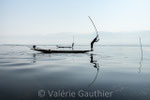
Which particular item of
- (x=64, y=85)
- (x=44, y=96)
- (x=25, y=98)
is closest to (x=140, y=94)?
(x=64, y=85)

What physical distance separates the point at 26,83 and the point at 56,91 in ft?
9.88

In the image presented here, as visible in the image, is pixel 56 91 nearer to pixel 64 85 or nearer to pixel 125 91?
pixel 64 85

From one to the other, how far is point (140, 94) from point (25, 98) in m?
6.81

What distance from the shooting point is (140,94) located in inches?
369

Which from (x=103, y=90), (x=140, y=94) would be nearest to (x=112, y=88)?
(x=103, y=90)

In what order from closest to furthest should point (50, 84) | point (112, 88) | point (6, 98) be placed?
point (6, 98), point (112, 88), point (50, 84)

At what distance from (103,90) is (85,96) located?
1.71 m


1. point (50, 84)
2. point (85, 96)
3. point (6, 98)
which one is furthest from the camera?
point (50, 84)

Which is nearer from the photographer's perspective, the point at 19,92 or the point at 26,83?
the point at 19,92

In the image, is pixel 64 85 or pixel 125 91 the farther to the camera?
pixel 64 85

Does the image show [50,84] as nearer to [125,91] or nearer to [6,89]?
[6,89]

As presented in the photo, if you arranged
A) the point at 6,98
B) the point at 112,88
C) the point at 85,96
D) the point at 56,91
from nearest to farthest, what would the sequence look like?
the point at 6,98, the point at 85,96, the point at 56,91, the point at 112,88

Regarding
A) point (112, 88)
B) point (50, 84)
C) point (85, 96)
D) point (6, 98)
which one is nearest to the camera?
point (6, 98)

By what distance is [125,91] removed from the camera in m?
9.95
